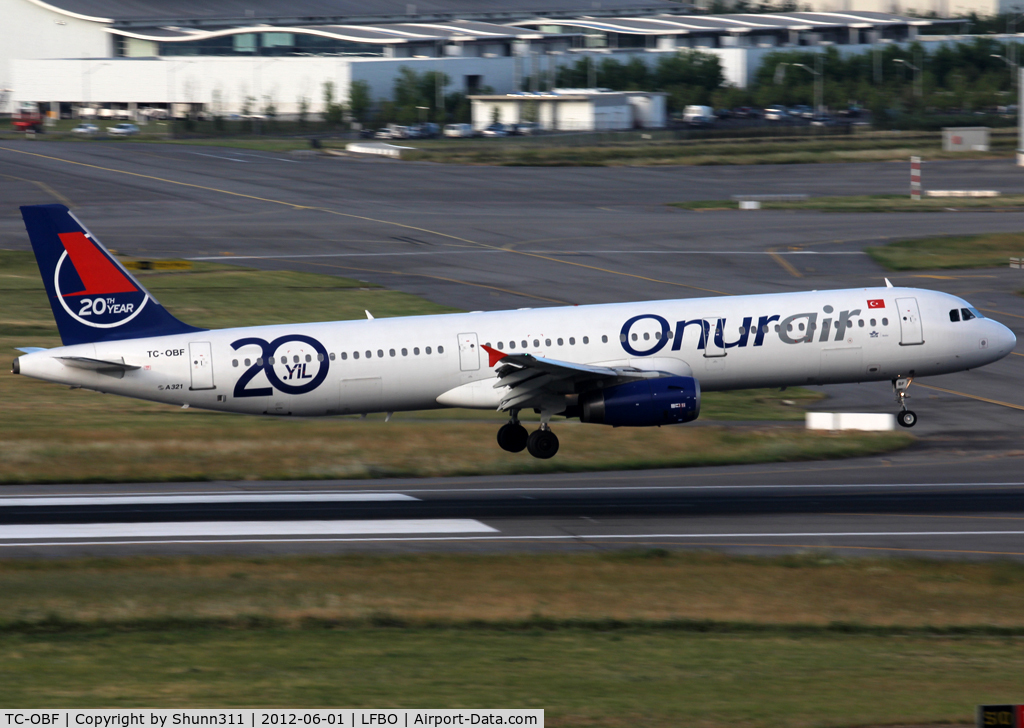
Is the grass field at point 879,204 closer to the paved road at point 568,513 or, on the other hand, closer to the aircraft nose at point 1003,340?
the aircraft nose at point 1003,340

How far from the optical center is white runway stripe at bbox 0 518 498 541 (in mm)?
33156

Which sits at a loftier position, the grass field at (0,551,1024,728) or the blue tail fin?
the blue tail fin

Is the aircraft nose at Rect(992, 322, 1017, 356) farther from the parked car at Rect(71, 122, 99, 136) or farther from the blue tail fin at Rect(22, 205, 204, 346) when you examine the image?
the parked car at Rect(71, 122, 99, 136)

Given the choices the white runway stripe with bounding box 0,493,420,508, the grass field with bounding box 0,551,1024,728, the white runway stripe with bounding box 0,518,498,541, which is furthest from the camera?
the white runway stripe with bounding box 0,493,420,508

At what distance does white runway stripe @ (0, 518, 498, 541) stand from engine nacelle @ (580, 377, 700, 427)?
21.3ft

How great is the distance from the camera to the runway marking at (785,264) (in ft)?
241

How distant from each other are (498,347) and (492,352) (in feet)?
11.6

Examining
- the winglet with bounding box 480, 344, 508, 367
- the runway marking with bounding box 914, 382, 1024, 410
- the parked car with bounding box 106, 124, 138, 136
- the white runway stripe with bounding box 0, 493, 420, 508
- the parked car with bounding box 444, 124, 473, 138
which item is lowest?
the runway marking with bounding box 914, 382, 1024, 410

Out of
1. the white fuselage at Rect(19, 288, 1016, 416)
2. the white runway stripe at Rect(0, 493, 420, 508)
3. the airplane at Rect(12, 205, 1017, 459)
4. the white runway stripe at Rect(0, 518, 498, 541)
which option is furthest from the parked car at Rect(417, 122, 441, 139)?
the white runway stripe at Rect(0, 518, 498, 541)

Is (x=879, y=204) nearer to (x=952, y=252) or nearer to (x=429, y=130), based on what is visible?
(x=952, y=252)

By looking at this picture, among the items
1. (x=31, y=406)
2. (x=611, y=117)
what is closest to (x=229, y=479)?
(x=31, y=406)
